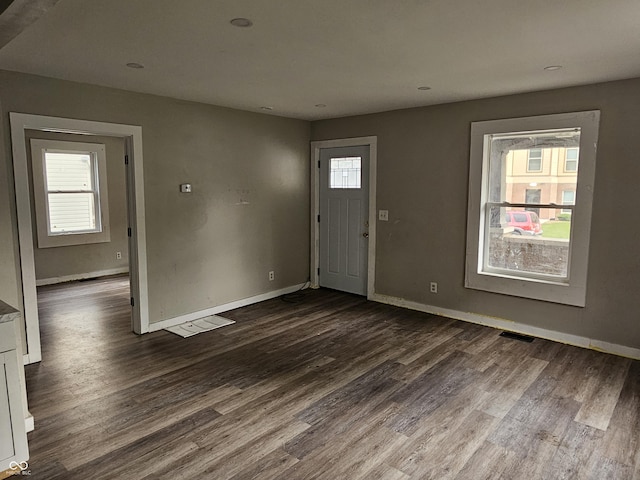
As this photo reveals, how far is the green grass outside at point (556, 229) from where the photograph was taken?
13.2 ft

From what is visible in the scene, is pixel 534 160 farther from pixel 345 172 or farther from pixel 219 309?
pixel 219 309

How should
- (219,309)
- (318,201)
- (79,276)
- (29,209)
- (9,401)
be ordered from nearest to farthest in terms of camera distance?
1. (9,401)
2. (29,209)
3. (219,309)
4. (318,201)
5. (79,276)

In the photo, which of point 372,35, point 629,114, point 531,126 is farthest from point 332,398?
A: point 629,114

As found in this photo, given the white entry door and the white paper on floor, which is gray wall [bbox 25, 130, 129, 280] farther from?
the white entry door

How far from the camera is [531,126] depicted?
403cm

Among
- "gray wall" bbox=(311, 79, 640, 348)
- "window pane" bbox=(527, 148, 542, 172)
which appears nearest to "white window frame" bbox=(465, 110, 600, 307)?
"gray wall" bbox=(311, 79, 640, 348)

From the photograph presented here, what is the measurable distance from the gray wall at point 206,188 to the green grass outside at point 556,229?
3074 millimetres

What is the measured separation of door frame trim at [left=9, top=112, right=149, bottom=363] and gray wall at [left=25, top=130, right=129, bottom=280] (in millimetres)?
2856

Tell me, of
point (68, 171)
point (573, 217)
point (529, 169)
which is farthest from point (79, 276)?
point (573, 217)

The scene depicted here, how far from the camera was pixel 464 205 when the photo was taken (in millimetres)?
4578

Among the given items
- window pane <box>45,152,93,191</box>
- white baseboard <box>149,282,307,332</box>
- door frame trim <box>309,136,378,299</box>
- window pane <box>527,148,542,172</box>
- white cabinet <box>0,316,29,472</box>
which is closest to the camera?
white cabinet <box>0,316,29,472</box>

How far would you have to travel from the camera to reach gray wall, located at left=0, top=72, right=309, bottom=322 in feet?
12.4

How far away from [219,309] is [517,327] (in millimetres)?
3313

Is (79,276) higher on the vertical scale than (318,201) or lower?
lower
